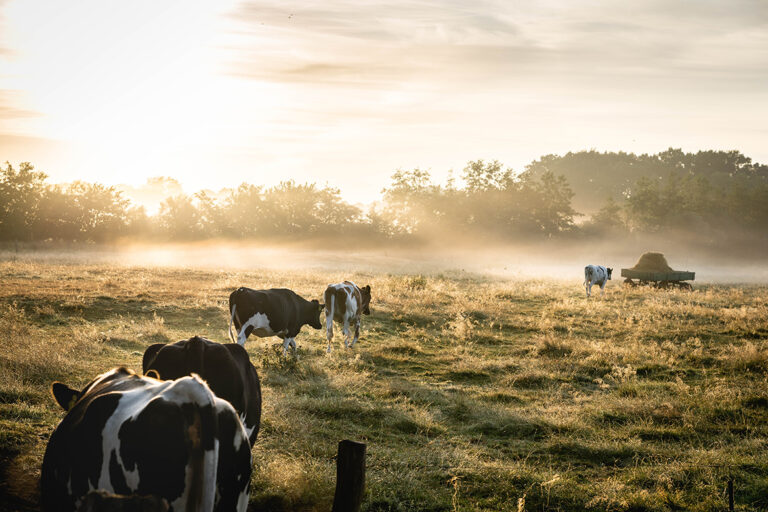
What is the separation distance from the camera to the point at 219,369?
546cm

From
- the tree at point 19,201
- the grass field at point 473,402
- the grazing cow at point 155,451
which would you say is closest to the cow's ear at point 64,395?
the grazing cow at point 155,451

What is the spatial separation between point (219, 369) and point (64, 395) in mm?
1480

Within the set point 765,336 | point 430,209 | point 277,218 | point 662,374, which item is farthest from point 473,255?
point 662,374

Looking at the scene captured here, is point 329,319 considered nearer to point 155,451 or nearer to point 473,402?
point 473,402

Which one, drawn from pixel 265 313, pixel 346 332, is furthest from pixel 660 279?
pixel 265 313

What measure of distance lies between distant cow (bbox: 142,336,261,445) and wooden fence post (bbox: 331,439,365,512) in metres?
1.59

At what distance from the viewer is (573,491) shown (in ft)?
20.3

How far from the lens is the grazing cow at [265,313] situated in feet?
38.5

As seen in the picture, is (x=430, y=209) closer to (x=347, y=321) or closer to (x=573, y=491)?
(x=347, y=321)

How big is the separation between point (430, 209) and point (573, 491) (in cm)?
7396

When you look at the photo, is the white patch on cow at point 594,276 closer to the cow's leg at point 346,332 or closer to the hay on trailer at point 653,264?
the hay on trailer at point 653,264

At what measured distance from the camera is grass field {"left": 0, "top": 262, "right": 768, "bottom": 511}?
20.1 feet

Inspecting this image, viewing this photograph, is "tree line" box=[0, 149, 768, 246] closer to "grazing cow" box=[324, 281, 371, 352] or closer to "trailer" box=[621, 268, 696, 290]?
"trailer" box=[621, 268, 696, 290]

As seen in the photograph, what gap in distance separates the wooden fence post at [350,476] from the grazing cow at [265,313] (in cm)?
770
